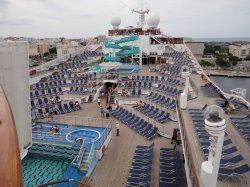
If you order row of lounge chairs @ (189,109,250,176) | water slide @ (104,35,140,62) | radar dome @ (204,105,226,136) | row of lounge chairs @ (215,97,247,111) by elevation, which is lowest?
row of lounge chairs @ (189,109,250,176)

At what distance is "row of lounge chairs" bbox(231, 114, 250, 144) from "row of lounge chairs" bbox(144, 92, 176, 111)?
470cm

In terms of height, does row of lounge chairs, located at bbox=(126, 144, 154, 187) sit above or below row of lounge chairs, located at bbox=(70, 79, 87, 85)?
below

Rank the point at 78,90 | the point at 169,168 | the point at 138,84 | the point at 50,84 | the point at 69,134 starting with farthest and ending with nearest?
1. the point at 50,84
2. the point at 138,84
3. the point at 78,90
4. the point at 69,134
5. the point at 169,168

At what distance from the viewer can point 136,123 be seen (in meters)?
12.7

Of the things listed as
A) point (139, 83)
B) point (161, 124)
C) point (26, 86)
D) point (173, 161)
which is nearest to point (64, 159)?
point (173, 161)

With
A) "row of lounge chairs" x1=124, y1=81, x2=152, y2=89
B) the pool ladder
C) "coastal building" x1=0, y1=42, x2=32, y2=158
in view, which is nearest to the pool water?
the pool ladder

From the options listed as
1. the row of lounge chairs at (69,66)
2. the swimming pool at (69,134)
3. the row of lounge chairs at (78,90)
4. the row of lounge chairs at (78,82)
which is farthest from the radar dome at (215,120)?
the row of lounge chairs at (69,66)

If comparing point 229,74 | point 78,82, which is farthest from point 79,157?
point 229,74

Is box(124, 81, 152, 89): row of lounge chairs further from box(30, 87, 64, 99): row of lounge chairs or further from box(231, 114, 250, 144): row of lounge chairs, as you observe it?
box(231, 114, 250, 144): row of lounge chairs

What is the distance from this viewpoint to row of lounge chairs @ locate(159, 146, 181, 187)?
25.0 ft

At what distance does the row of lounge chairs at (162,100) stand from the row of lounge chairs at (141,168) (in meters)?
4.73

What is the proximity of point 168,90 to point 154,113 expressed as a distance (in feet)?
12.4

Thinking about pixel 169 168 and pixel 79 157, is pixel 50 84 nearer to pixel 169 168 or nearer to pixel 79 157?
pixel 79 157

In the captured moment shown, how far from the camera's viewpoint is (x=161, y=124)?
40.2 ft
